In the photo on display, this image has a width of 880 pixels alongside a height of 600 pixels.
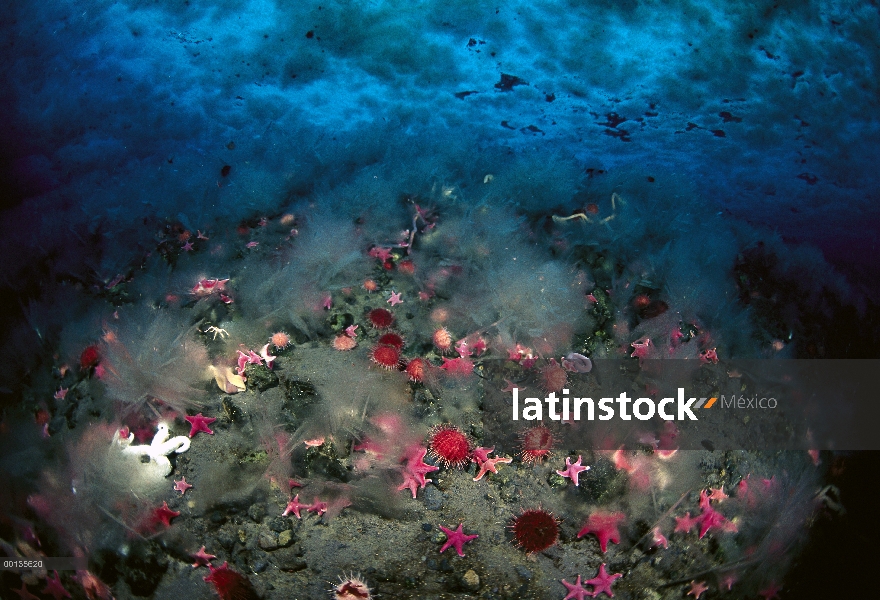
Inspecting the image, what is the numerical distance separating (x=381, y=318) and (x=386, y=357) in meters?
0.39

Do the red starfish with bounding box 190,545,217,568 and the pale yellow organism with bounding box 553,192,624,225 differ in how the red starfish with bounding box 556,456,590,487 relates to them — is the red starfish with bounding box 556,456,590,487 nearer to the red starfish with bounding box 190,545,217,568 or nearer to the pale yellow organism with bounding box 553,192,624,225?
the pale yellow organism with bounding box 553,192,624,225

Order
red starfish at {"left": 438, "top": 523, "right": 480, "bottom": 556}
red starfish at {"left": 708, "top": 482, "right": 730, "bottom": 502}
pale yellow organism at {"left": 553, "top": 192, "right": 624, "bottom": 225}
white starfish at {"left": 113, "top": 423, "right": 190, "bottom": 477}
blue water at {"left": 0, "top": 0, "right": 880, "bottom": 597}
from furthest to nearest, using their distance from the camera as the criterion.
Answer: pale yellow organism at {"left": 553, "top": 192, "right": 624, "bottom": 225} → blue water at {"left": 0, "top": 0, "right": 880, "bottom": 597} → red starfish at {"left": 708, "top": 482, "right": 730, "bottom": 502} → white starfish at {"left": 113, "top": 423, "right": 190, "bottom": 477} → red starfish at {"left": 438, "top": 523, "right": 480, "bottom": 556}

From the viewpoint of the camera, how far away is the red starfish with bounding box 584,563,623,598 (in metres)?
Answer: 3.91

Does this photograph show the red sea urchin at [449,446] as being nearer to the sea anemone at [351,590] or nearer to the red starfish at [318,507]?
the red starfish at [318,507]

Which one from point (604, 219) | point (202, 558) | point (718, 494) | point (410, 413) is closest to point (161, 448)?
point (202, 558)

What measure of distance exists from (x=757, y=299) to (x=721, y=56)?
259 cm

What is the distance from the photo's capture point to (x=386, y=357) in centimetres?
425

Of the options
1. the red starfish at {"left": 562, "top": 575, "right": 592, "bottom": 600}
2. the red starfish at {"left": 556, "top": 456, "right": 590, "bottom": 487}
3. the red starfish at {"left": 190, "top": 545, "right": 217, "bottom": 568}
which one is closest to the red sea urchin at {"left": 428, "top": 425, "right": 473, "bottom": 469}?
the red starfish at {"left": 556, "top": 456, "right": 590, "bottom": 487}

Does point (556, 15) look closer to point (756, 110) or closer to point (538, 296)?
point (756, 110)

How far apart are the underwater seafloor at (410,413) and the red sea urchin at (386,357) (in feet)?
0.07

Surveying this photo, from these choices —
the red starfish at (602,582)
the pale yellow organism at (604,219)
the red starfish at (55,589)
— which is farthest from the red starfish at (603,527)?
the red starfish at (55,589)

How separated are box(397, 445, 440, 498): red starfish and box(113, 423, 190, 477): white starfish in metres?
1.93

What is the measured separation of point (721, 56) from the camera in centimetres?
489

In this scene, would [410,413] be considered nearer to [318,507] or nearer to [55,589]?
[318,507]
